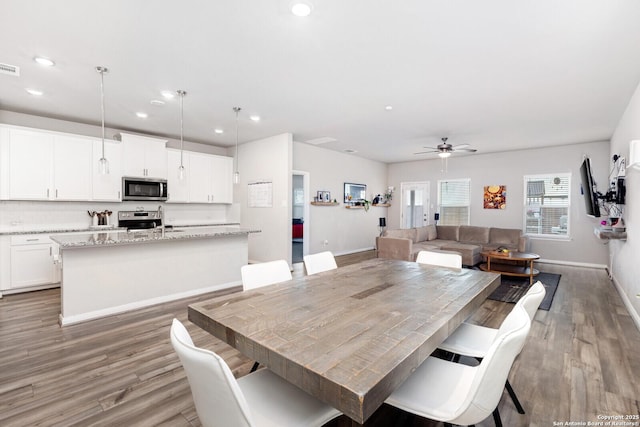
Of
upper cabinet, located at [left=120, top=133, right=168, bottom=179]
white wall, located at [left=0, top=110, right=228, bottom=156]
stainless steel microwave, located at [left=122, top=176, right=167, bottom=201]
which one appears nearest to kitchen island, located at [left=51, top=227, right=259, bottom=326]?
stainless steel microwave, located at [left=122, top=176, right=167, bottom=201]

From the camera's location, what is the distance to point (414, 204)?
9.01 metres

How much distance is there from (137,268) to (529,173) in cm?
795

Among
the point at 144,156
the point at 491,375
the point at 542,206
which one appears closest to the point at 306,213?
the point at 144,156

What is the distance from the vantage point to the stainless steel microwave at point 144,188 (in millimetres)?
5223

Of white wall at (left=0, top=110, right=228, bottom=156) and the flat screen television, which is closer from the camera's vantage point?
the flat screen television

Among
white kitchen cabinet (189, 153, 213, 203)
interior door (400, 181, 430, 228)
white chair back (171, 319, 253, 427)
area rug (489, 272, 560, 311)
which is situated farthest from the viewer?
interior door (400, 181, 430, 228)

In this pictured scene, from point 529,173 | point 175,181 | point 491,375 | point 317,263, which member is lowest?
point 491,375

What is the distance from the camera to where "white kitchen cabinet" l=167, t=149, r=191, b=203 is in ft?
19.2

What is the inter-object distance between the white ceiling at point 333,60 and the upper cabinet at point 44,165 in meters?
0.42

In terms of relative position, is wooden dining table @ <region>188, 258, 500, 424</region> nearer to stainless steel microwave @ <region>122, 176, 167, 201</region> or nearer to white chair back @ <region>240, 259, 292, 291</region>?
white chair back @ <region>240, 259, 292, 291</region>

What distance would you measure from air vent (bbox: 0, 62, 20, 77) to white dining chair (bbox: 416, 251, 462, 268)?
4375 millimetres

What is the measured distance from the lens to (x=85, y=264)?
10.8ft

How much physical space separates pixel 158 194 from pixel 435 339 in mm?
5583

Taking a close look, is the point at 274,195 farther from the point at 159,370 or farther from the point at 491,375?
the point at 491,375
